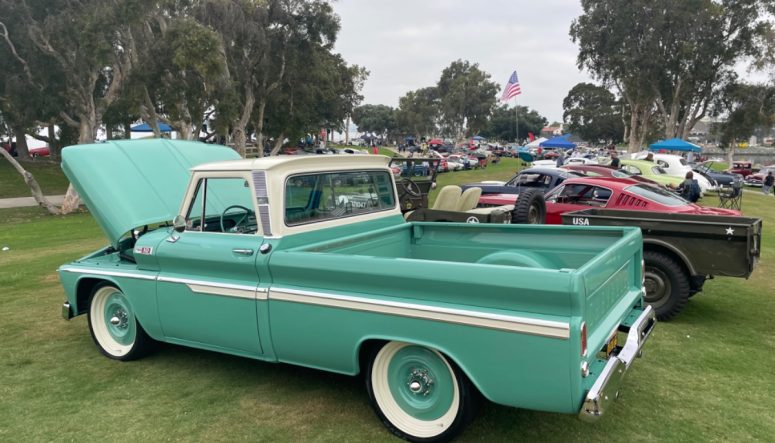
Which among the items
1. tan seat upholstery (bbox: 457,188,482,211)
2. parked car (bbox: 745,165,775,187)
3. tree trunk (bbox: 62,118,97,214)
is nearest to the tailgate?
tan seat upholstery (bbox: 457,188,482,211)

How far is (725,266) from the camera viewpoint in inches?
228

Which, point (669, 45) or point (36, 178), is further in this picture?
point (669, 45)

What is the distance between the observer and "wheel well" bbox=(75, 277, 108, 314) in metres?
5.18

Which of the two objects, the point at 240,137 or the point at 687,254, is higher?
the point at 240,137

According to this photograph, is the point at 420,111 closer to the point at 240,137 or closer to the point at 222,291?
the point at 240,137

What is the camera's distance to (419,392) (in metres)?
3.51

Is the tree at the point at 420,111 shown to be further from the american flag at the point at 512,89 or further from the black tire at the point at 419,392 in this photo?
the black tire at the point at 419,392

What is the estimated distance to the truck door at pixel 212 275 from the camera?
13.1ft

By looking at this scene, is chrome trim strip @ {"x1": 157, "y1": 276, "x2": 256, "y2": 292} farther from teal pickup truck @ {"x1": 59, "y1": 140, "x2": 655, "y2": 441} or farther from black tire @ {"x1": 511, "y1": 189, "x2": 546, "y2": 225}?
black tire @ {"x1": 511, "y1": 189, "x2": 546, "y2": 225}

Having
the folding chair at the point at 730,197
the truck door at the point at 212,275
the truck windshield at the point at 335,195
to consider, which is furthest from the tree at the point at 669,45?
the truck door at the point at 212,275

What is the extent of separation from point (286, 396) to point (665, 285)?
14.4ft

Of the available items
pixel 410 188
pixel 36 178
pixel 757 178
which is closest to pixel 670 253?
pixel 410 188

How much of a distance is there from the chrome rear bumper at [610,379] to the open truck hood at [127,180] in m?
3.96

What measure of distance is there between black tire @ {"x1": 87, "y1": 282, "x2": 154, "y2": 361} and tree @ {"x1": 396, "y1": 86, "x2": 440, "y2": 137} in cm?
8335
